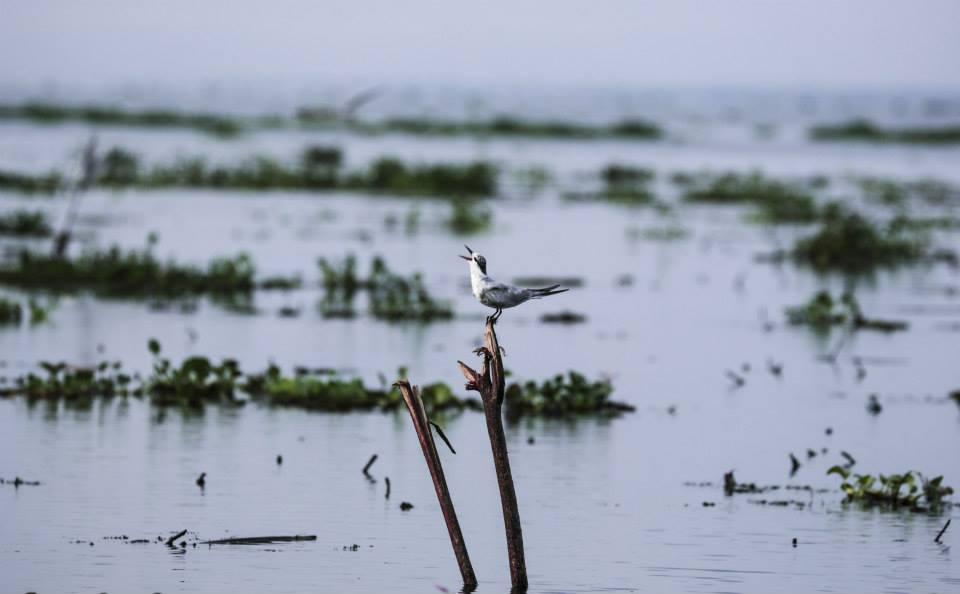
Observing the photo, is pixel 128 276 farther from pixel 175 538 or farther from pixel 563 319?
pixel 175 538

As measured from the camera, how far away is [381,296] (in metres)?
21.6

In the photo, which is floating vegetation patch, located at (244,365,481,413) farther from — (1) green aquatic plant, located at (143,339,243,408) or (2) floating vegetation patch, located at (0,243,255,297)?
(2) floating vegetation patch, located at (0,243,255,297)

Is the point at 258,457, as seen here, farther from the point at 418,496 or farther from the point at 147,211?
the point at 147,211

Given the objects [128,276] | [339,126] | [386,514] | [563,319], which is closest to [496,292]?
[386,514]

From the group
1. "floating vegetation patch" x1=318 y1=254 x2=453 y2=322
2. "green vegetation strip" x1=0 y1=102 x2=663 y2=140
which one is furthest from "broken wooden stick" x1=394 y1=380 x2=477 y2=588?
"green vegetation strip" x1=0 y1=102 x2=663 y2=140

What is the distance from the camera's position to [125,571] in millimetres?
9641

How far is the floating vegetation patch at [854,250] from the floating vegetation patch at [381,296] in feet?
28.3

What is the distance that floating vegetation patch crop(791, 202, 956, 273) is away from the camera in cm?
2786

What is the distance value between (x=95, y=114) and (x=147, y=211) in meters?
44.4

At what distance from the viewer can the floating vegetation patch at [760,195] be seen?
122ft

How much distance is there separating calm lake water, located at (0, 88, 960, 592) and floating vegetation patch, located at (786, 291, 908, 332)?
0.94 feet

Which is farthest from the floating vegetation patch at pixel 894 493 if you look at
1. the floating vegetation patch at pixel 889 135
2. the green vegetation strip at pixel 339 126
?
the floating vegetation patch at pixel 889 135

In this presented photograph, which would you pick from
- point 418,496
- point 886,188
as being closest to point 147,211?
point 886,188

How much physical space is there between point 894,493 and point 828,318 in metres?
9.14
